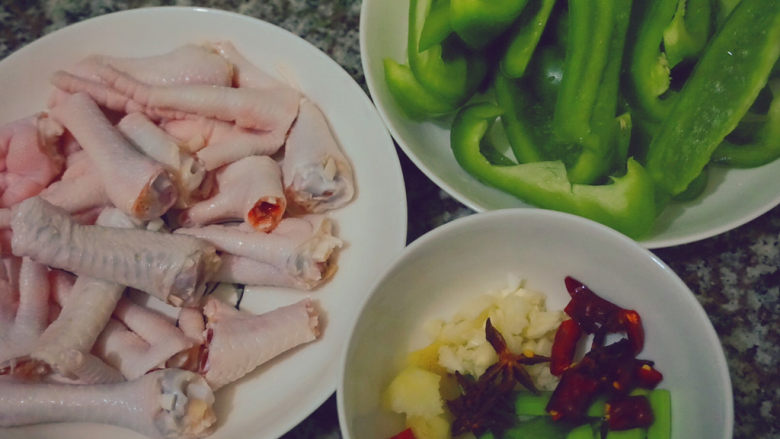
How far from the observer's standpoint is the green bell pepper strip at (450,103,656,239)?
0.94 meters

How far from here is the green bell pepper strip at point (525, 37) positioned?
39.1 inches

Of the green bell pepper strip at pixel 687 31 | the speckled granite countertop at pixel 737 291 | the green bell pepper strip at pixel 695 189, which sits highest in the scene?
the green bell pepper strip at pixel 687 31

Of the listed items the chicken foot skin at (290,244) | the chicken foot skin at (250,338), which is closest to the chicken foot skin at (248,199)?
the chicken foot skin at (290,244)

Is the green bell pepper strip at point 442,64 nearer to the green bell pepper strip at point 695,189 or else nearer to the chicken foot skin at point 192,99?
the chicken foot skin at point 192,99

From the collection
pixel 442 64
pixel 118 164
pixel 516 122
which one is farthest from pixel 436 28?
pixel 118 164

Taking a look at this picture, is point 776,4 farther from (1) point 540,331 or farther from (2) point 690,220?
(1) point 540,331

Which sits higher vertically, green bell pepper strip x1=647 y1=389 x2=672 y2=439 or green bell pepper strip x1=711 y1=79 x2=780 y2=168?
green bell pepper strip x1=711 y1=79 x2=780 y2=168

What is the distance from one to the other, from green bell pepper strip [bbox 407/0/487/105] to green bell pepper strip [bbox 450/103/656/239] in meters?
0.04

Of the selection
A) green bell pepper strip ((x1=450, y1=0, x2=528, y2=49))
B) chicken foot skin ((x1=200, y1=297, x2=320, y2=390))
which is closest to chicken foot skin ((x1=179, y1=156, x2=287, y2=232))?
chicken foot skin ((x1=200, y1=297, x2=320, y2=390))

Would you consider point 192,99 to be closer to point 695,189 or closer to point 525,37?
point 525,37

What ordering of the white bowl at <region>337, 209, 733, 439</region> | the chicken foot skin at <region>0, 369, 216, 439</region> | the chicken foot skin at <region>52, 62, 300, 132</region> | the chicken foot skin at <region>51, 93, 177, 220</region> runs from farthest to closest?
the chicken foot skin at <region>52, 62, 300, 132</region>
the chicken foot skin at <region>51, 93, 177, 220</region>
the chicken foot skin at <region>0, 369, 216, 439</region>
the white bowl at <region>337, 209, 733, 439</region>

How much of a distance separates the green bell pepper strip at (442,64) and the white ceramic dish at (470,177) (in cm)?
7

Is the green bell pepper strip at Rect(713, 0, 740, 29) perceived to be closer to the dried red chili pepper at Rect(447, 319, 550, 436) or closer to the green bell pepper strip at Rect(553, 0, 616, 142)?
the green bell pepper strip at Rect(553, 0, 616, 142)

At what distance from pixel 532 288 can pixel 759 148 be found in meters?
0.40
